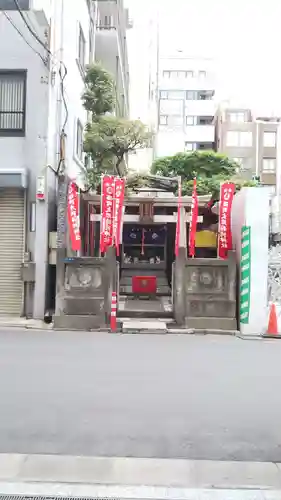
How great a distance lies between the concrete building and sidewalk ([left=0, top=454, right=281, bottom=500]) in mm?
10934

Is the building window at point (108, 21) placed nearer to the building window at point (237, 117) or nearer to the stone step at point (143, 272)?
the stone step at point (143, 272)

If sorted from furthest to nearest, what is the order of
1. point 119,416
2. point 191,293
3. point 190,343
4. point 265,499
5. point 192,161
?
point 192,161, point 191,293, point 190,343, point 119,416, point 265,499

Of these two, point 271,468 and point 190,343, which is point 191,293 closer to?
point 190,343

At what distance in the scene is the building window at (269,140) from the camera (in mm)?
56906

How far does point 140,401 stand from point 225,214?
397 inches

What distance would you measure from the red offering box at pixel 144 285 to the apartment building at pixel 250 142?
3823 cm

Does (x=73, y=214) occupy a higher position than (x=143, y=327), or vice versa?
(x=73, y=214)

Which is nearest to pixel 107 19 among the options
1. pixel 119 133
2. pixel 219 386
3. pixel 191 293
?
pixel 119 133

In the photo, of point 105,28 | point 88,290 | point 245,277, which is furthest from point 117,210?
point 105,28

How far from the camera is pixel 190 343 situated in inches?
497

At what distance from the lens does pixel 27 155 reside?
1598 centimetres

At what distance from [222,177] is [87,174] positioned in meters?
9.44

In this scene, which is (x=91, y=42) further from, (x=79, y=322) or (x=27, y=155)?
(x=79, y=322)

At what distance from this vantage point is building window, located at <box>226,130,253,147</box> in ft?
184
